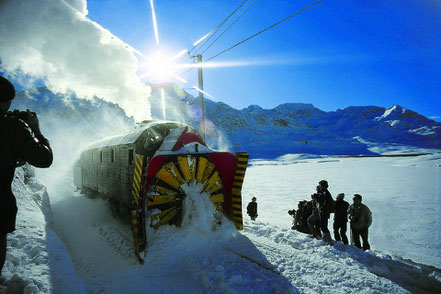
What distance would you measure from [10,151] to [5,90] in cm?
49

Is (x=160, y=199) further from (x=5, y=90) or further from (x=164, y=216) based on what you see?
(x=5, y=90)

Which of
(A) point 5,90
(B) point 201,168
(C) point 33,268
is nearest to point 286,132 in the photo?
(B) point 201,168

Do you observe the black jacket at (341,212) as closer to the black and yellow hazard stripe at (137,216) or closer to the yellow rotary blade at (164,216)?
the yellow rotary blade at (164,216)

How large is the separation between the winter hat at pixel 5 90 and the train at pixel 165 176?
10.5 feet

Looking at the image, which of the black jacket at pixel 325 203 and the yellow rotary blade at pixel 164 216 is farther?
the black jacket at pixel 325 203

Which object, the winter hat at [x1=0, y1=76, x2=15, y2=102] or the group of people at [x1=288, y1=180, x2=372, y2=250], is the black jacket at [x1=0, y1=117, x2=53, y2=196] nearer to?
the winter hat at [x1=0, y1=76, x2=15, y2=102]

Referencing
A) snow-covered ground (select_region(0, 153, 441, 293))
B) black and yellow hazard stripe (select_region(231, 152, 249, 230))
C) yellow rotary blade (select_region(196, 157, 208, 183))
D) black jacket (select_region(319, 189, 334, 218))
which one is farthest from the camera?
black and yellow hazard stripe (select_region(231, 152, 249, 230))

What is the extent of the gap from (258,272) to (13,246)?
3.80 meters

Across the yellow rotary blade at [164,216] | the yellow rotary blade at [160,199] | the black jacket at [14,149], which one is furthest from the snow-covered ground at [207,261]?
the black jacket at [14,149]

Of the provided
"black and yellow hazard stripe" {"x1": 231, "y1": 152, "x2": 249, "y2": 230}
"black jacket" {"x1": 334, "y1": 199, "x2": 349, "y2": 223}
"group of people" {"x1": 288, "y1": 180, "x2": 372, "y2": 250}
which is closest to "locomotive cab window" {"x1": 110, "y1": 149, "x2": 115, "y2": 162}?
"black and yellow hazard stripe" {"x1": 231, "y1": 152, "x2": 249, "y2": 230}

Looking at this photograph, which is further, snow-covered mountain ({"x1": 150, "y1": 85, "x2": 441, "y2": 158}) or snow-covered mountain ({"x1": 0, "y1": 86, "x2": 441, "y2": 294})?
snow-covered mountain ({"x1": 150, "y1": 85, "x2": 441, "y2": 158})

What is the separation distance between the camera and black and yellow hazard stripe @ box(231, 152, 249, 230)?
6.26m

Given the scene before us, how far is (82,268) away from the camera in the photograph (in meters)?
4.67

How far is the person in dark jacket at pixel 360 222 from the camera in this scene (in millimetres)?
6013
